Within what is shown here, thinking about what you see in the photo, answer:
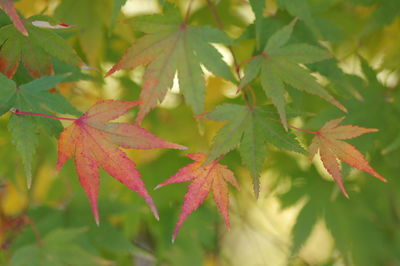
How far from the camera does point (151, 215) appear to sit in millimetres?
1250

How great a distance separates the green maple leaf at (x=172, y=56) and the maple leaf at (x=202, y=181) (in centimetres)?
9

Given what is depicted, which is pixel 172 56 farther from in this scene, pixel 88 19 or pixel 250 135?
pixel 88 19

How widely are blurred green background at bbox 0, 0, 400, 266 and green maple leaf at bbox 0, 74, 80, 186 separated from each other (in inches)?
11.9

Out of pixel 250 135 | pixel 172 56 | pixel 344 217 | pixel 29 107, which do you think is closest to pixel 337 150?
pixel 250 135

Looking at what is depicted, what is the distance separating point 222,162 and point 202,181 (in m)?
0.47

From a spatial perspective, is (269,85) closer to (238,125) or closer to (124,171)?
(238,125)

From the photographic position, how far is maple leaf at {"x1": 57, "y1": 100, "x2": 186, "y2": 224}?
2.11ft

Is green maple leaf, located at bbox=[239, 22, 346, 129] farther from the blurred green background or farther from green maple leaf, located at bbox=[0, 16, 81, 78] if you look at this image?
green maple leaf, located at bbox=[0, 16, 81, 78]

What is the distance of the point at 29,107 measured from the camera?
26.5 inches

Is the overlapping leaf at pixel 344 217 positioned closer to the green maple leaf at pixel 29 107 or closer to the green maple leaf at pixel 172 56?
the green maple leaf at pixel 172 56

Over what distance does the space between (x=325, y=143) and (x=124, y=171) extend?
0.94 ft

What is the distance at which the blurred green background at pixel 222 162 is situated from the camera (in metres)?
0.99

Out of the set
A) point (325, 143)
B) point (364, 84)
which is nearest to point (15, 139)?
point (325, 143)

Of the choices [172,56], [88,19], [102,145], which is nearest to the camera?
[102,145]
